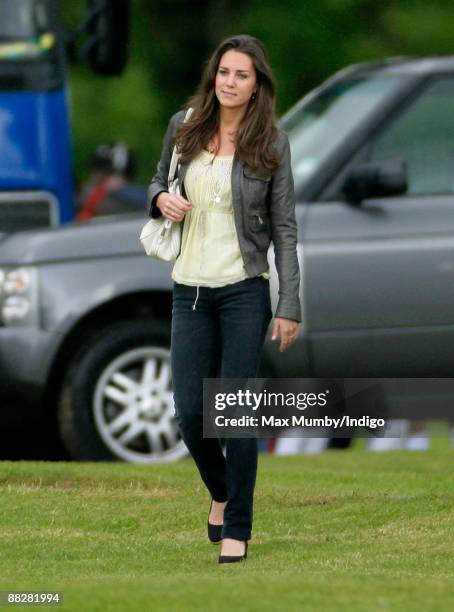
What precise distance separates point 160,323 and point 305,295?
34.4 inches

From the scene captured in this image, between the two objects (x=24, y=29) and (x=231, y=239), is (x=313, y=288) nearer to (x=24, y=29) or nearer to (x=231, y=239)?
(x=231, y=239)

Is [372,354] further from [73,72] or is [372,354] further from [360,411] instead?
[73,72]

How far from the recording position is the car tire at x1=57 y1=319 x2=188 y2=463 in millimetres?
10055

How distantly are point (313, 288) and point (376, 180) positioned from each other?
24.8 inches

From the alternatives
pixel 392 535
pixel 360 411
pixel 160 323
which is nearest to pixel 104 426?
pixel 160 323

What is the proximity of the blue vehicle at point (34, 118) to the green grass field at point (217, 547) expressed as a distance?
10.1ft

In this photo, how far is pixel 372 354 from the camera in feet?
32.4

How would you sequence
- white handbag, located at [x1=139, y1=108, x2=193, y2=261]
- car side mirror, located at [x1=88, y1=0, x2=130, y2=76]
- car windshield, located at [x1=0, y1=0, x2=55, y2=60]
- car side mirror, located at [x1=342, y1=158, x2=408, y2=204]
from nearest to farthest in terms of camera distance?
white handbag, located at [x1=139, y1=108, x2=193, y2=261]
car side mirror, located at [x1=342, y1=158, x2=408, y2=204]
car windshield, located at [x1=0, y1=0, x2=55, y2=60]
car side mirror, located at [x1=88, y1=0, x2=130, y2=76]

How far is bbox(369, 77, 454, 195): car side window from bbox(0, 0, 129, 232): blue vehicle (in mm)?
2925

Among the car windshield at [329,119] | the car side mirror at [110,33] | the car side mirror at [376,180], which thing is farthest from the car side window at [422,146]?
the car side mirror at [110,33]

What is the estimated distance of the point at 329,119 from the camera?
1032 cm

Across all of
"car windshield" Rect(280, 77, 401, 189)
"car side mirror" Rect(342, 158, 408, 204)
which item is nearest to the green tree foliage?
"car windshield" Rect(280, 77, 401, 189)

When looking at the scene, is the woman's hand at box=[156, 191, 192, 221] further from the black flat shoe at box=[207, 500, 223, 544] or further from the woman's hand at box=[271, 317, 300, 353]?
the black flat shoe at box=[207, 500, 223, 544]

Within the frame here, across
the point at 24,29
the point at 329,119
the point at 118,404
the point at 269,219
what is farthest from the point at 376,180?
the point at 24,29
